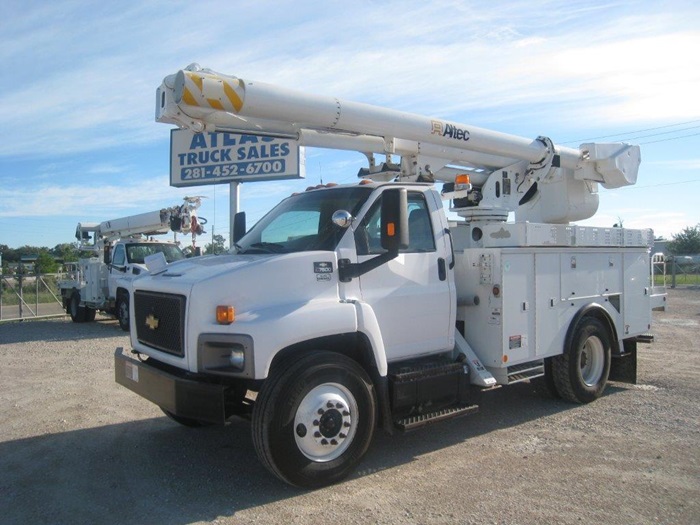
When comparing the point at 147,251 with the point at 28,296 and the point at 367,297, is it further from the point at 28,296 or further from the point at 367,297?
the point at 367,297

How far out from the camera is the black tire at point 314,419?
449 centimetres

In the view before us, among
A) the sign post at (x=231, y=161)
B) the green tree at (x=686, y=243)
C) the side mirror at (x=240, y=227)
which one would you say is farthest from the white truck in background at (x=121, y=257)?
the green tree at (x=686, y=243)

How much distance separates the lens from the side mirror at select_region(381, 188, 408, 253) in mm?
4914

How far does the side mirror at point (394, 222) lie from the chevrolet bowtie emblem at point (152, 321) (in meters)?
2.05

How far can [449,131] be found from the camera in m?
6.60

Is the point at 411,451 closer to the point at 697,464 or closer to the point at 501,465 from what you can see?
the point at 501,465

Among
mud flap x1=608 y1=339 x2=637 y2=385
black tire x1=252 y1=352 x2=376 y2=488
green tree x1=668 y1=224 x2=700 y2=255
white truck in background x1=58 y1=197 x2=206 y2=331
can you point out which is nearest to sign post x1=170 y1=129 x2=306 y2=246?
white truck in background x1=58 y1=197 x2=206 y2=331

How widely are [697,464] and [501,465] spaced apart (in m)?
1.72

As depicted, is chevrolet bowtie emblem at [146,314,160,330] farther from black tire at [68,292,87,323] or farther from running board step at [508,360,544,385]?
black tire at [68,292,87,323]

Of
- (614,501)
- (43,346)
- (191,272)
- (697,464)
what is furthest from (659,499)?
(43,346)

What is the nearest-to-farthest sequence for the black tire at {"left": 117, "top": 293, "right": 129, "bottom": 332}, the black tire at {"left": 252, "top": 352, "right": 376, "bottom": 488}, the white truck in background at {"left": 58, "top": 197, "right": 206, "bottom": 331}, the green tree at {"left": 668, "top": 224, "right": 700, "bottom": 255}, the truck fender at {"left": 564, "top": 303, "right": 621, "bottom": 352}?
1. the black tire at {"left": 252, "top": 352, "right": 376, "bottom": 488}
2. the truck fender at {"left": 564, "top": 303, "right": 621, "bottom": 352}
3. the black tire at {"left": 117, "top": 293, "right": 129, "bottom": 332}
4. the white truck in background at {"left": 58, "top": 197, "right": 206, "bottom": 331}
5. the green tree at {"left": 668, "top": 224, "right": 700, "bottom": 255}

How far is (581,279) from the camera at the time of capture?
288 inches

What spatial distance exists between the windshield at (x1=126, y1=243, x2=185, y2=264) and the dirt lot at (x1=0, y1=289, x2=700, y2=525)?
8815 mm

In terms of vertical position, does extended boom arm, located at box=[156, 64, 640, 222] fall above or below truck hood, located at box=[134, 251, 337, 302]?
above
